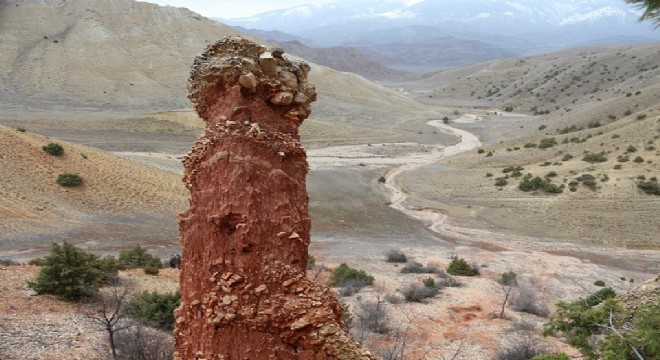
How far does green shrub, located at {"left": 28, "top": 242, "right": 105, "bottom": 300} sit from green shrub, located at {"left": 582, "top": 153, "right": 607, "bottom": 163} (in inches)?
1582

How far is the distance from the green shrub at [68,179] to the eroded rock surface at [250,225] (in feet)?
85.8

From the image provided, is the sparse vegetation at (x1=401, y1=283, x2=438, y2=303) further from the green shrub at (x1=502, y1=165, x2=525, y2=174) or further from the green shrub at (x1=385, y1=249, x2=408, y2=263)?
the green shrub at (x1=502, y1=165, x2=525, y2=174)

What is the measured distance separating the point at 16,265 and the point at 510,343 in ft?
54.4

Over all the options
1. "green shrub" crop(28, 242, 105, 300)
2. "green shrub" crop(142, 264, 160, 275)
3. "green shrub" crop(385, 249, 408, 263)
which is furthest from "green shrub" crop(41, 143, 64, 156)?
"green shrub" crop(385, 249, 408, 263)

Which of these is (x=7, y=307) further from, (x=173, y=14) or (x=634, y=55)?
(x=634, y=55)

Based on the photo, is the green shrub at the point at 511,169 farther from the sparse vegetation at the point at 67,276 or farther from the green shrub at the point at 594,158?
the sparse vegetation at the point at 67,276

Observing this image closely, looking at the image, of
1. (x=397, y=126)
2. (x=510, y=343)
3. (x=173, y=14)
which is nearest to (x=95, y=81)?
(x=173, y=14)

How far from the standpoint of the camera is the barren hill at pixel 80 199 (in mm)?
24469

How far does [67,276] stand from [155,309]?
9.53 feet

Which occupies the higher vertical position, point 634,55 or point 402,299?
point 634,55

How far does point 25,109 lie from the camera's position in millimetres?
59812

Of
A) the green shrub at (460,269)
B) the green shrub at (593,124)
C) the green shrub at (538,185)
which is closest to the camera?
the green shrub at (460,269)

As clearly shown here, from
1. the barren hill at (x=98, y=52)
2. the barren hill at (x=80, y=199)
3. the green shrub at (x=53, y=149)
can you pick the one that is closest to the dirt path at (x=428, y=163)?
the barren hill at (x=80, y=199)

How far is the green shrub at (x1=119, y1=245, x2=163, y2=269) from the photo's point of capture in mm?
19781
